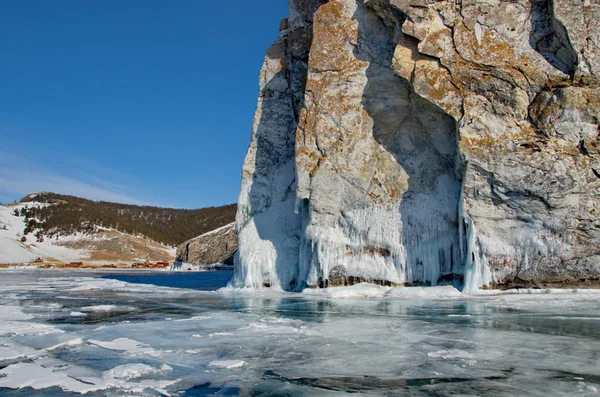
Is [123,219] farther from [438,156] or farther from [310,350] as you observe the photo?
[310,350]

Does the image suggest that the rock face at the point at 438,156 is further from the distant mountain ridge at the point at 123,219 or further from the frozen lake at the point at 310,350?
the distant mountain ridge at the point at 123,219

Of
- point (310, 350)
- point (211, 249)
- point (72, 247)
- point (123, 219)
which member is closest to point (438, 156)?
point (310, 350)

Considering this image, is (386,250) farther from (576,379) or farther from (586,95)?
(576,379)

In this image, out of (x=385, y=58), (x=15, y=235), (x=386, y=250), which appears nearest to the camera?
(x=386, y=250)

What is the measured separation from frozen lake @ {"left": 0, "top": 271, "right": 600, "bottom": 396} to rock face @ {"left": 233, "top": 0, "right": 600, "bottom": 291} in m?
4.14

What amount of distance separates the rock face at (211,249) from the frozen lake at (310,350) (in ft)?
188

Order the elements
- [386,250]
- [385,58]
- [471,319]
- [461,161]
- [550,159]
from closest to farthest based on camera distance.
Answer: [471,319]
[550,159]
[461,161]
[386,250]
[385,58]

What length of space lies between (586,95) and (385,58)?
9.20 metres

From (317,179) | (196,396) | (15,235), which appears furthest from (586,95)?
(15,235)

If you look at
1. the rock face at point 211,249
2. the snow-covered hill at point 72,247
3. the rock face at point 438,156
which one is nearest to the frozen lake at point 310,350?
the rock face at point 438,156

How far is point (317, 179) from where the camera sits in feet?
78.1

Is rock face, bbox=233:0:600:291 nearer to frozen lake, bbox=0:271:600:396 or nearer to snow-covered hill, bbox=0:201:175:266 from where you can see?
frozen lake, bbox=0:271:600:396

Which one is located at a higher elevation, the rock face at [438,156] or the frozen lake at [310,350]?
the rock face at [438,156]

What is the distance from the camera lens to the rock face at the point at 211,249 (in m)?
74.1
